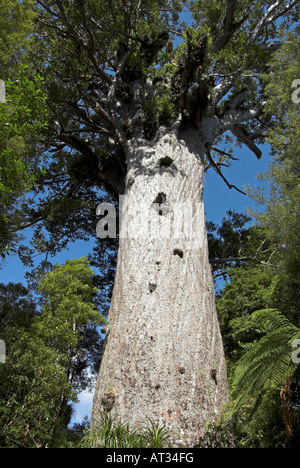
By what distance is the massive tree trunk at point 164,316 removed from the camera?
4.05m

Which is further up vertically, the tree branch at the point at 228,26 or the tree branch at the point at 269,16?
the tree branch at the point at 269,16

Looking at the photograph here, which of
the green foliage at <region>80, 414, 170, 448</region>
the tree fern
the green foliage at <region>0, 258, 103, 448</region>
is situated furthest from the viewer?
the green foliage at <region>0, 258, 103, 448</region>

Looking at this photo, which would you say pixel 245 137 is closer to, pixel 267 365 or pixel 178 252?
pixel 178 252

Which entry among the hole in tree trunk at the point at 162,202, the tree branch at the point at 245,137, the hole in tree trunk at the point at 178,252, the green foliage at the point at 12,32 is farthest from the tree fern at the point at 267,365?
the tree branch at the point at 245,137

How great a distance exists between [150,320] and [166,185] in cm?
262

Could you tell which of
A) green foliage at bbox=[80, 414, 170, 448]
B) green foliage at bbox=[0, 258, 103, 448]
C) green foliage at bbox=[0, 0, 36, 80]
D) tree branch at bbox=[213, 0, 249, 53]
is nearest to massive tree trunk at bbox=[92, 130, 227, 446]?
green foliage at bbox=[80, 414, 170, 448]

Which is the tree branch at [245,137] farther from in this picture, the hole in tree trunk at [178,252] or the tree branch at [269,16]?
the hole in tree trunk at [178,252]

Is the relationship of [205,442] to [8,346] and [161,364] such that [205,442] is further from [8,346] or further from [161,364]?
[8,346]

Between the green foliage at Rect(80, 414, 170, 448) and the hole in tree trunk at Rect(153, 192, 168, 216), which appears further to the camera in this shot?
the hole in tree trunk at Rect(153, 192, 168, 216)

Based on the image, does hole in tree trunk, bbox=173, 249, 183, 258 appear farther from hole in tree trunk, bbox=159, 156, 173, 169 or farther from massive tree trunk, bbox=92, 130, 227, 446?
hole in tree trunk, bbox=159, 156, 173, 169

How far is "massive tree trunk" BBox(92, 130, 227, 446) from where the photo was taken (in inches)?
159

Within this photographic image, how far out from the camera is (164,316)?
473 centimetres

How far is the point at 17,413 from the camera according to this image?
4930 millimetres

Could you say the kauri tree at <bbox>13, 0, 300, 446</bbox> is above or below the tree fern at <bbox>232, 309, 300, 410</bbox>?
above
